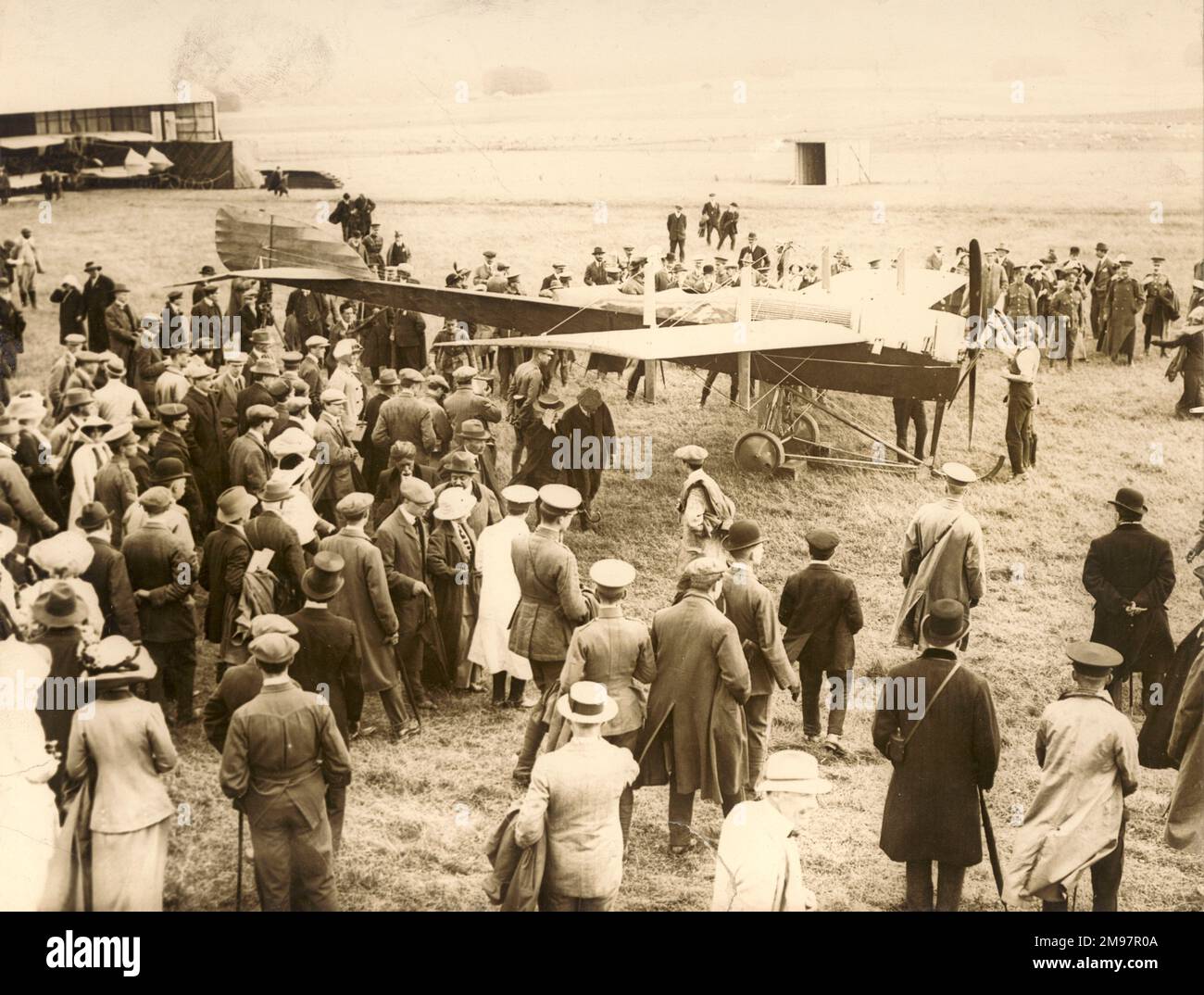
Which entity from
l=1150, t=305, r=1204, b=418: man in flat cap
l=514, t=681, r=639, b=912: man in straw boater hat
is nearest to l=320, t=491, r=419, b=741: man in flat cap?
l=514, t=681, r=639, b=912: man in straw boater hat

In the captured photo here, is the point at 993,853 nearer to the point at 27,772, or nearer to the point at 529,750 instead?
the point at 529,750

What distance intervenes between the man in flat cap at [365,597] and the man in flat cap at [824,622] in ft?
7.73

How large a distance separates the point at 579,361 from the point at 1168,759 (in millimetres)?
6788

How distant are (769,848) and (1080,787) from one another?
78.8 inches

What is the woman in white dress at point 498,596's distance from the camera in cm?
729

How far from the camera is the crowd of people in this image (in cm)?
540

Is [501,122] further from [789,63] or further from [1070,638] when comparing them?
[1070,638]

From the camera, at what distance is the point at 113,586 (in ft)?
21.6

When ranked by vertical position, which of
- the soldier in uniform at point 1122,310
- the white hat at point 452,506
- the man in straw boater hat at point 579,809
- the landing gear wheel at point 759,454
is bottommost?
the man in straw boater hat at point 579,809

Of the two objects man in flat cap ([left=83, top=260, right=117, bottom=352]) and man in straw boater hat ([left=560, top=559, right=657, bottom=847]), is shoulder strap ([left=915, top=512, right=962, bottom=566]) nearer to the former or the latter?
man in straw boater hat ([left=560, top=559, right=657, bottom=847])

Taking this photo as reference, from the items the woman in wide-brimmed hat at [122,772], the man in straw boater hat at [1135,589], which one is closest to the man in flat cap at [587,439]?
the man in straw boater hat at [1135,589]

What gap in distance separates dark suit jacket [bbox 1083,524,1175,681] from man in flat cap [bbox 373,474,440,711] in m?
3.76

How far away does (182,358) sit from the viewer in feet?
32.3

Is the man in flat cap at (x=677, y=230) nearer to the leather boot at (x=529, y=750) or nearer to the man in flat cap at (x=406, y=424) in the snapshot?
the man in flat cap at (x=406, y=424)
